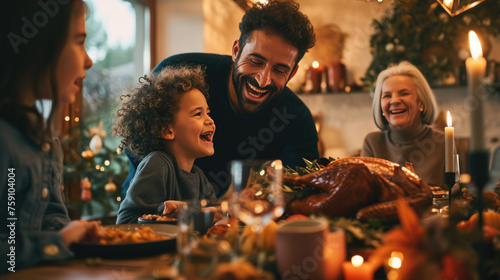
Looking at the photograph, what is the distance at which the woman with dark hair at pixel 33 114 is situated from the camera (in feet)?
2.51

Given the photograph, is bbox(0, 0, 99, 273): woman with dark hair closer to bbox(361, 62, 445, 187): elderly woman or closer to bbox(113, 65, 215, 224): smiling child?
bbox(113, 65, 215, 224): smiling child

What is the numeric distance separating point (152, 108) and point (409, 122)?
5.16 ft

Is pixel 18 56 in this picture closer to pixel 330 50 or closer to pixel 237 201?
pixel 237 201

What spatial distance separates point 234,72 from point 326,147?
3.24 meters

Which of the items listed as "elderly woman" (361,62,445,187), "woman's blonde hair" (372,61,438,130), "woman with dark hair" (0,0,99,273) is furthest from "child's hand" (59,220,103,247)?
"woman's blonde hair" (372,61,438,130)

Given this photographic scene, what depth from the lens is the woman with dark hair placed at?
764mm

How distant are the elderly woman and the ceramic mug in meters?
1.82

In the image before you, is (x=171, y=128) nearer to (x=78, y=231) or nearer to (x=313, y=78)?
(x=78, y=231)

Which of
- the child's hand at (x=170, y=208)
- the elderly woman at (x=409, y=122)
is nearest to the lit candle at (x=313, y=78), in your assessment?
the elderly woman at (x=409, y=122)

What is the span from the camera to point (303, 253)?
2.14ft

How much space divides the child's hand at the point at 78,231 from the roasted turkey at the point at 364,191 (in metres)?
0.50

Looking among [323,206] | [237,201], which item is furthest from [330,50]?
[237,201]

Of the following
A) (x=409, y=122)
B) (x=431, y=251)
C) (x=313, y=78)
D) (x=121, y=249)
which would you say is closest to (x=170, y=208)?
(x=121, y=249)

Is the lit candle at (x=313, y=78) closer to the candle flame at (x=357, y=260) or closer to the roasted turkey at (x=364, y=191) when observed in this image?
the roasted turkey at (x=364, y=191)
